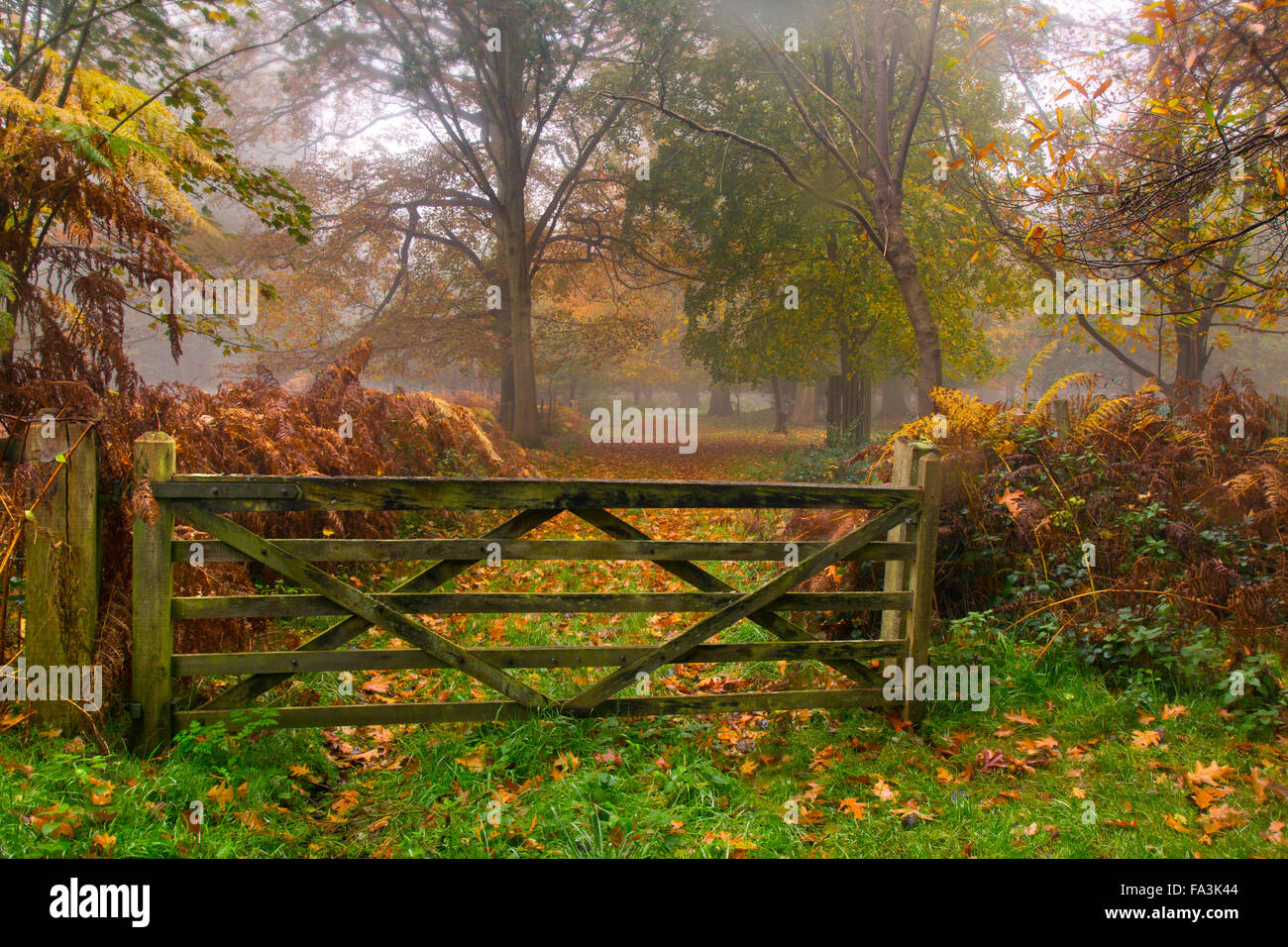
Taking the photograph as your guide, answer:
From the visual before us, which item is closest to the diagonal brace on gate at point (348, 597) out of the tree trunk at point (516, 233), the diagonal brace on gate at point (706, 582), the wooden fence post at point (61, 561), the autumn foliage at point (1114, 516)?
the wooden fence post at point (61, 561)

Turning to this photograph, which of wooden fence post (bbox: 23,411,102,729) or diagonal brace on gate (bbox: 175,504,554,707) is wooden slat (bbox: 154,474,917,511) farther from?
wooden fence post (bbox: 23,411,102,729)

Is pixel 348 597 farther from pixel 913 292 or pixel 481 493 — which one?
pixel 913 292

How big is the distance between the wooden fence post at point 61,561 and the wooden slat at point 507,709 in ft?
1.85

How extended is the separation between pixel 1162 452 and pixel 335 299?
19.1 metres

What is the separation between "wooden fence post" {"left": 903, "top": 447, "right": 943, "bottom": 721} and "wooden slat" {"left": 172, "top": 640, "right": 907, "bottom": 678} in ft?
0.39

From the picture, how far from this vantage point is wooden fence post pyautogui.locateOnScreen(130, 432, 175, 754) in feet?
12.2

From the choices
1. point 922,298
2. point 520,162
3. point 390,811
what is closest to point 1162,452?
point 922,298

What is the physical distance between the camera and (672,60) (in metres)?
15.4

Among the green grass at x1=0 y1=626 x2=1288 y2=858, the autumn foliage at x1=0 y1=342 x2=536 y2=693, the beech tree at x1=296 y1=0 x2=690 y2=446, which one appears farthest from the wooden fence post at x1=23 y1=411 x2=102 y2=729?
the beech tree at x1=296 y1=0 x2=690 y2=446

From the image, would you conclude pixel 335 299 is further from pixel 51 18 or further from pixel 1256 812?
pixel 1256 812

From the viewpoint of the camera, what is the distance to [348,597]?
383 cm

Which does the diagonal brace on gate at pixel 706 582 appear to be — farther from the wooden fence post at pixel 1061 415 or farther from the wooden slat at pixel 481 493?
the wooden fence post at pixel 1061 415

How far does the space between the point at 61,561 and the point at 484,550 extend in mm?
2071

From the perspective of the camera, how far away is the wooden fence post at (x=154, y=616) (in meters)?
Answer: 3.72
